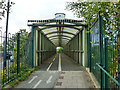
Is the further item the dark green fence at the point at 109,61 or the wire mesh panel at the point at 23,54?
the wire mesh panel at the point at 23,54

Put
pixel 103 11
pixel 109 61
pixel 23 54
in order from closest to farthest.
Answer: pixel 109 61
pixel 103 11
pixel 23 54

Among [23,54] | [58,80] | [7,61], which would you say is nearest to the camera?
[7,61]

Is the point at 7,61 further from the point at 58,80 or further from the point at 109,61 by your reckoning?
the point at 109,61

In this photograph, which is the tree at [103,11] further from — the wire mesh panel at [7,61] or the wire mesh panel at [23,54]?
the wire mesh panel at [23,54]

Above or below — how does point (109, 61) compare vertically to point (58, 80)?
above

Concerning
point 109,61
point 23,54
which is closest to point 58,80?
point 23,54

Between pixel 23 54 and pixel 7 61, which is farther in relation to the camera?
pixel 23 54

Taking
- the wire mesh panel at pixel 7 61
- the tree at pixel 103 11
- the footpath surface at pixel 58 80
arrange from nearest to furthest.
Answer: the tree at pixel 103 11, the wire mesh panel at pixel 7 61, the footpath surface at pixel 58 80

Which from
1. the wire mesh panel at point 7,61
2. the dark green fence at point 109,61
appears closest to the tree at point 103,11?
the dark green fence at point 109,61

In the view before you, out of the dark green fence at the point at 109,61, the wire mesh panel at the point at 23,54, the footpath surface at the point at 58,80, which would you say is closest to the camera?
the dark green fence at the point at 109,61

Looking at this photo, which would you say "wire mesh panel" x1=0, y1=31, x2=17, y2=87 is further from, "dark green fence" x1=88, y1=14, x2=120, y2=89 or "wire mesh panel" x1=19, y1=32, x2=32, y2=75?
"dark green fence" x1=88, y1=14, x2=120, y2=89

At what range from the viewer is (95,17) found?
4.66 m

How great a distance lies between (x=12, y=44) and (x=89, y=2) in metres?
3.63

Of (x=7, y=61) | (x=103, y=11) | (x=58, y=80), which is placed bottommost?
(x=58, y=80)
